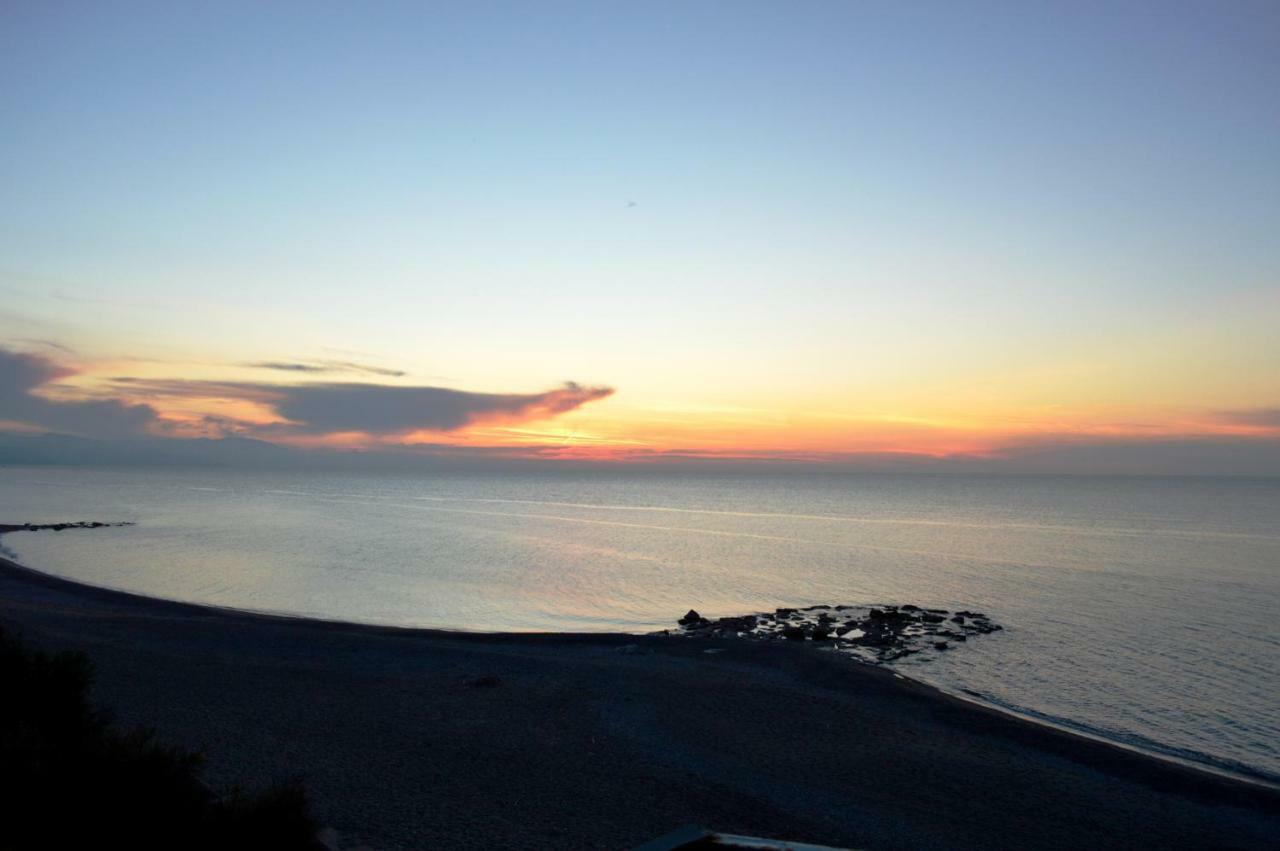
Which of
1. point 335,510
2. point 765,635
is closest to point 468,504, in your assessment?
point 335,510

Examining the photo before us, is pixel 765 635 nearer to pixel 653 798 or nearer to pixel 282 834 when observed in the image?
→ pixel 653 798

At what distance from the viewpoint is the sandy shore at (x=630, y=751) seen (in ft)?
38.8

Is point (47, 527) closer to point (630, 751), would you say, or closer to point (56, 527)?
point (56, 527)

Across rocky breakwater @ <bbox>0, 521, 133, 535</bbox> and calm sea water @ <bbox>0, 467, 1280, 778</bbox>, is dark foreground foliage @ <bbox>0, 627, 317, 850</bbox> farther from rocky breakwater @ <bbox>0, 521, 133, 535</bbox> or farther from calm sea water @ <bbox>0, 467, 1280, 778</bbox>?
rocky breakwater @ <bbox>0, 521, 133, 535</bbox>

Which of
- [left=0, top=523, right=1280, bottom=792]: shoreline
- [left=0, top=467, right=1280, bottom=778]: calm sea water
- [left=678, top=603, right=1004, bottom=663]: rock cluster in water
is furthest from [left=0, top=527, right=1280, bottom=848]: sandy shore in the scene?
[left=678, top=603, right=1004, bottom=663]: rock cluster in water

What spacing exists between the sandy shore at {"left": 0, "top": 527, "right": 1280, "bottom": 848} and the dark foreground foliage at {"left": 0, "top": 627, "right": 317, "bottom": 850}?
10.3 ft

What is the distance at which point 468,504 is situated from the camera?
140 m

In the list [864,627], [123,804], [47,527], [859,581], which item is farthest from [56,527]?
[123,804]

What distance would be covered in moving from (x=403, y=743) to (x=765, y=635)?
60.6 feet

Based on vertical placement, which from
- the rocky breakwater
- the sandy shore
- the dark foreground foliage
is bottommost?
the rocky breakwater

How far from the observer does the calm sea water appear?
23375 millimetres

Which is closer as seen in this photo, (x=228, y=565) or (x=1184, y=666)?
(x=1184, y=666)

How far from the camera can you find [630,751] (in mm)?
15023

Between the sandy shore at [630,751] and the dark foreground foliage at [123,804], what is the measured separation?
315cm
